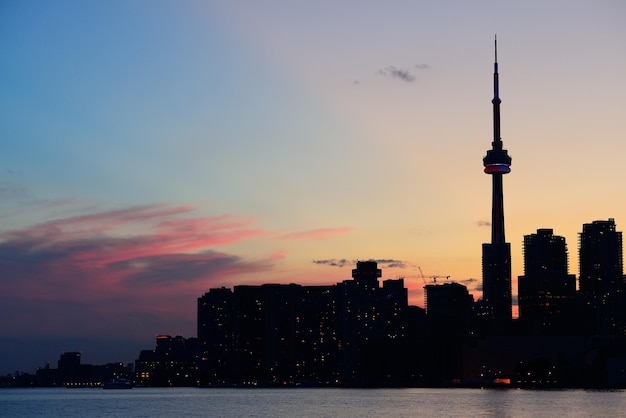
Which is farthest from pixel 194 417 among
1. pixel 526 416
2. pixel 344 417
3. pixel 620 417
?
pixel 620 417

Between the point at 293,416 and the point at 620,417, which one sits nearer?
the point at 620,417

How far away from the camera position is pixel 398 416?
19612 cm

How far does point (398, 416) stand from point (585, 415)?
1372 inches

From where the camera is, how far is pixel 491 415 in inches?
7662

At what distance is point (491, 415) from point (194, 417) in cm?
5613

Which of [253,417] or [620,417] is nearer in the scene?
[620,417]

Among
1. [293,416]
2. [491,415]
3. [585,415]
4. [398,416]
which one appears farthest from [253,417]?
[585,415]

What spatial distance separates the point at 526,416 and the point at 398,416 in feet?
77.3

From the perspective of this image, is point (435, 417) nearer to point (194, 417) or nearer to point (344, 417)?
point (344, 417)

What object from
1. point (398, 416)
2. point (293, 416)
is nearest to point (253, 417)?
point (293, 416)

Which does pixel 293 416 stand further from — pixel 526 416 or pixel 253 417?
pixel 526 416

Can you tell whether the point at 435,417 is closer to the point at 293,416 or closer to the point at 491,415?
the point at 491,415

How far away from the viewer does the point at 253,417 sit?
652ft

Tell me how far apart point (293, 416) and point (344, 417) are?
420 inches
